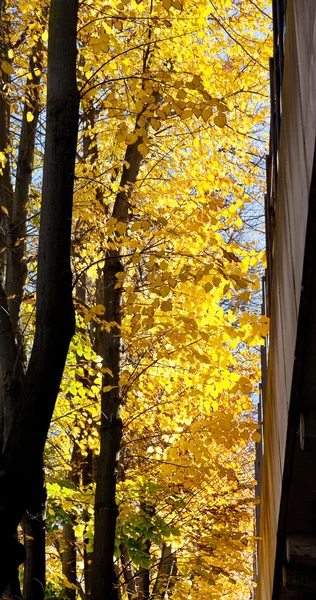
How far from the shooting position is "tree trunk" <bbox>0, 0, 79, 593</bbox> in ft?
13.4

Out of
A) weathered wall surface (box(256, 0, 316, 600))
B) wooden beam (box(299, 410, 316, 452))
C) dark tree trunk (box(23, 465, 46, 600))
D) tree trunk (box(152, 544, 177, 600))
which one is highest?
weathered wall surface (box(256, 0, 316, 600))

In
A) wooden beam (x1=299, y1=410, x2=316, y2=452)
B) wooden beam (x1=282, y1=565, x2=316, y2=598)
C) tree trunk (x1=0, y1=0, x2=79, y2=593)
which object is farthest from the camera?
wooden beam (x1=282, y1=565, x2=316, y2=598)

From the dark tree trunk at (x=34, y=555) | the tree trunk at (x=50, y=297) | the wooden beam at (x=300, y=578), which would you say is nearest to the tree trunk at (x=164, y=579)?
the dark tree trunk at (x=34, y=555)

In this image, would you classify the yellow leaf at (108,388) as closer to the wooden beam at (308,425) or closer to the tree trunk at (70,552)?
the wooden beam at (308,425)

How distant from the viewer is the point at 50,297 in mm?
4367

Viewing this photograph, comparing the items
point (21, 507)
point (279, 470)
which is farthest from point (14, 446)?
point (279, 470)

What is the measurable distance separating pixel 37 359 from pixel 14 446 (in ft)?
1.67

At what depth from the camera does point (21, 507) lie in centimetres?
412

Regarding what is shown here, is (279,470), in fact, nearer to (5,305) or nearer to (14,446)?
(14,446)

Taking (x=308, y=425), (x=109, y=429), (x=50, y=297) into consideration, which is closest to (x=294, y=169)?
(x=308, y=425)

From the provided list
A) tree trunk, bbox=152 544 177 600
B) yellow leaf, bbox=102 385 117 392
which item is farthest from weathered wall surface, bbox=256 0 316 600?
tree trunk, bbox=152 544 177 600

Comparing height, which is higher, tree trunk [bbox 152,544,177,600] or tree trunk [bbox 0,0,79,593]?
tree trunk [bbox 0,0,79,593]

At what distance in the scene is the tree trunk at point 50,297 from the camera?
4082 millimetres

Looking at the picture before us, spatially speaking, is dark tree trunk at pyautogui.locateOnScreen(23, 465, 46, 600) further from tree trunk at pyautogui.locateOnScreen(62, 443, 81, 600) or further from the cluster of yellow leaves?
tree trunk at pyautogui.locateOnScreen(62, 443, 81, 600)
